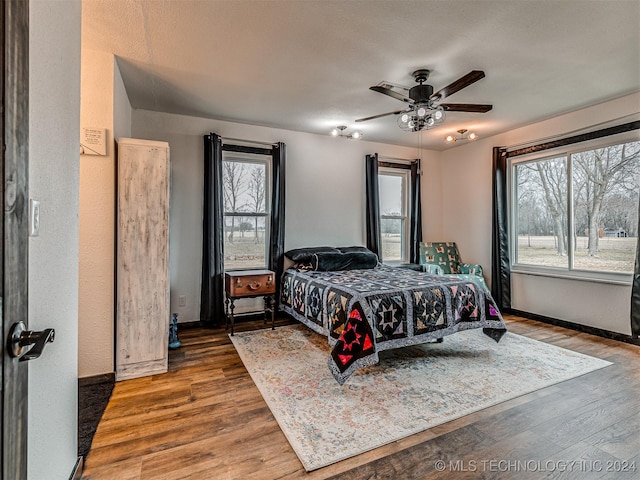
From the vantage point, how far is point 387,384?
2434 millimetres

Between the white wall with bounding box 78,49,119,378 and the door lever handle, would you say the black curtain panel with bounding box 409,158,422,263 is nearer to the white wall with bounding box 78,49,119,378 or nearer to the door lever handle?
the white wall with bounding box 78,49,119,378

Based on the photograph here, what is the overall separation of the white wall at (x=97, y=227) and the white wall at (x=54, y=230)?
1222 millimetres

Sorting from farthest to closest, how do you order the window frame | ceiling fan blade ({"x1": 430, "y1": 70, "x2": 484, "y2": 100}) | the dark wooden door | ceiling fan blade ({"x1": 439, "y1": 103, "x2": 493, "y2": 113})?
1. the window frame
2. ceiling fan blade ({"x1": 439, "y1": 103, "x2": 493, "y2": 113})
3. ceiling fan blade ({"x1": 430, "y1": 70, "x2": 484, "y2": 100})
4. the dark wooden door

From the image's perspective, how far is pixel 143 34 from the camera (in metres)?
2.27

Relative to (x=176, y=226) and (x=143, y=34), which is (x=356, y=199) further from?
(x=143, y=34)

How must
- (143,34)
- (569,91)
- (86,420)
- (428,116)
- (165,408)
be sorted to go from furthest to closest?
(569,91) → (428,116) → (143,34) → (165,408) → (86,420)

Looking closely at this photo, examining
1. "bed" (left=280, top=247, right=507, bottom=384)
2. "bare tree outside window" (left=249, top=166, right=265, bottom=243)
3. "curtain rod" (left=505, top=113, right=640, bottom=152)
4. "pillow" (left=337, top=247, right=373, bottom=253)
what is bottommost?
"bed" (left=280, top=247, right=507, bottom=384)

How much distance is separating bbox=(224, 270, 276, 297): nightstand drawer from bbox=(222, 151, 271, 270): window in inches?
20.7

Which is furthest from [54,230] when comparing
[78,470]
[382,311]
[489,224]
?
[489,224]

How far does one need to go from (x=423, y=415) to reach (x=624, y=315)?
2997 mm

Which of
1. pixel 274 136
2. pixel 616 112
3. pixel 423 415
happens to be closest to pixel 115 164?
pixel 274 136

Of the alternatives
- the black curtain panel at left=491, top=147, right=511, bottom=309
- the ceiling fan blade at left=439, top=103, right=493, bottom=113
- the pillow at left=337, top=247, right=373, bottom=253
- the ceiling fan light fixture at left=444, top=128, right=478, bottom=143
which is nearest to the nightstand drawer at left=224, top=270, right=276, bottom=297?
the pillow at left=337, top=247, right=373, bottom=253

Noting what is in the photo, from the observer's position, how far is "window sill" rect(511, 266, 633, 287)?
11.3 feet

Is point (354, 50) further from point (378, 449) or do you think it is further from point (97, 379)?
point (97, 379)
